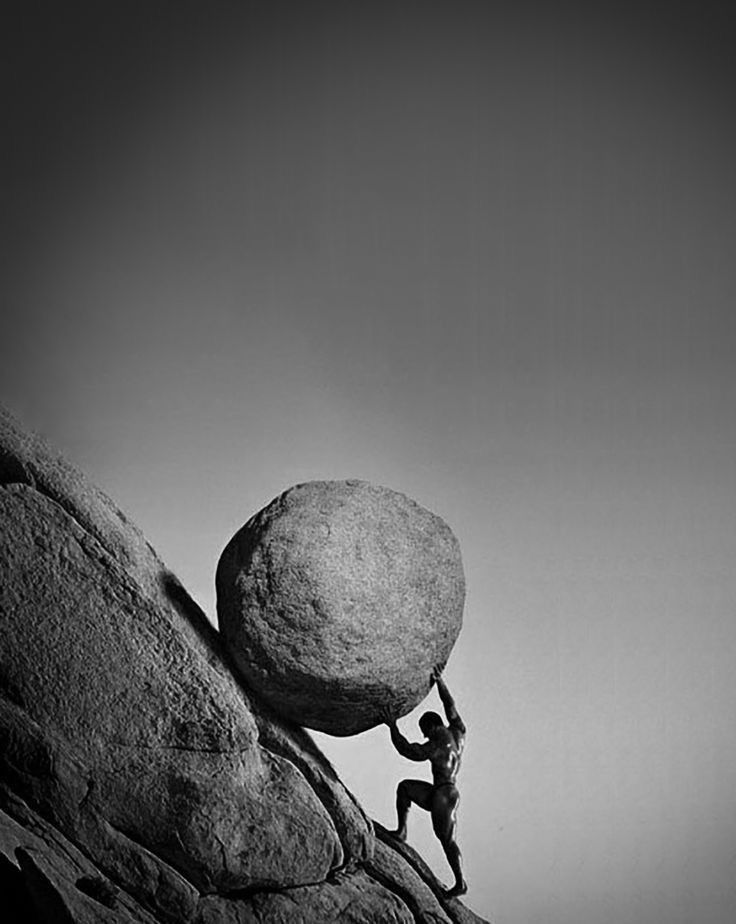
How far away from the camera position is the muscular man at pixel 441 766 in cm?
588

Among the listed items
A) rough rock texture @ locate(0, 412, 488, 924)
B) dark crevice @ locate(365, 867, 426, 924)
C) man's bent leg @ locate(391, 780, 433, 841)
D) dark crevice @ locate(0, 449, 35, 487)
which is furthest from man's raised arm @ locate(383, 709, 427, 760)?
dark crevice @ locate(0, 449, 35, 487)

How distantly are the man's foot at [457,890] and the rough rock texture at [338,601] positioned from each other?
71 cm

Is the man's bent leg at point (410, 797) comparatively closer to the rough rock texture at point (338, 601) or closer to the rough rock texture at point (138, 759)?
the rough rock texture at point (138, 759)

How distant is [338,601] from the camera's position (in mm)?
5586

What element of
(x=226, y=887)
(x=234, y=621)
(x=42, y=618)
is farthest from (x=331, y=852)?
(x=42, y=618)

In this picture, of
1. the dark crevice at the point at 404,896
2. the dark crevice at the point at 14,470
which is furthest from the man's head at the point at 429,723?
the dark crevice at the point at 14,470

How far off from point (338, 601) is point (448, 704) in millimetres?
668

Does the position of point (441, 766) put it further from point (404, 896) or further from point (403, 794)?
point (404, 896)

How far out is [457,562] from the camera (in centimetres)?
586

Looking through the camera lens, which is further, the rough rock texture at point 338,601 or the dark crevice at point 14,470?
the dark crevice at point 14,470

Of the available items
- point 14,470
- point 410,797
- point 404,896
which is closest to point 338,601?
point 410,797

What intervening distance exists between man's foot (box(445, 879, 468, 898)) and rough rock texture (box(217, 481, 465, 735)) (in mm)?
710

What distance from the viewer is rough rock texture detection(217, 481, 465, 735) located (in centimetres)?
559

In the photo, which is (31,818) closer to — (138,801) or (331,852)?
(138,801)
